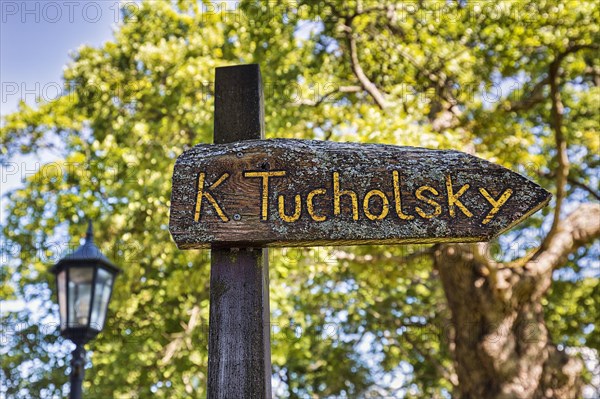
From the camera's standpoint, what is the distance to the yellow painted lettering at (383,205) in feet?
8.16

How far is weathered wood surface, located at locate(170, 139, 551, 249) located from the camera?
2.48 meters

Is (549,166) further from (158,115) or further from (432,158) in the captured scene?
(432,158)

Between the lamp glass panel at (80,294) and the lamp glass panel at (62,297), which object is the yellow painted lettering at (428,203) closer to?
the lamp glass panel at (80,294)

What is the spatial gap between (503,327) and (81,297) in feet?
19.7

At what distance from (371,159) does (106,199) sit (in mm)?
7900

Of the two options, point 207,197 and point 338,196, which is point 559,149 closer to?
point 338,196

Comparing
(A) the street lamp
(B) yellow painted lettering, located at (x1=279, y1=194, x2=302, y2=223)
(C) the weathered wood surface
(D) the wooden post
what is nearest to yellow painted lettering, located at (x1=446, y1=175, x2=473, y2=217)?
(C) the weathered wood surface

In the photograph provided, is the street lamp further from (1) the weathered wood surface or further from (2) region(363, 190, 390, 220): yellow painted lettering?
(2) region(363, 190, 390, 220): yellow painted lettering

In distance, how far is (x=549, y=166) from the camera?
1205 centimetres

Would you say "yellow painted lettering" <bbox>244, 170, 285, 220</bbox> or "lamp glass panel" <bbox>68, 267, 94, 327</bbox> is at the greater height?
"yellow painted lettering" <bbox>244, 170, 285, 220</bbox>

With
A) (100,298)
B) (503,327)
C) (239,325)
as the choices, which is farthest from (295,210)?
(503,327)

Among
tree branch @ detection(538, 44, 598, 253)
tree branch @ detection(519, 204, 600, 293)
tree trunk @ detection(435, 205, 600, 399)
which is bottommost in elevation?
tree trunk @ detection(435, 205, 600, 399)

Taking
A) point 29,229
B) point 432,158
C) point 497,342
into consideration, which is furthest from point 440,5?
point 29,229

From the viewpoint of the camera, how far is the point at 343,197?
2.54 m
